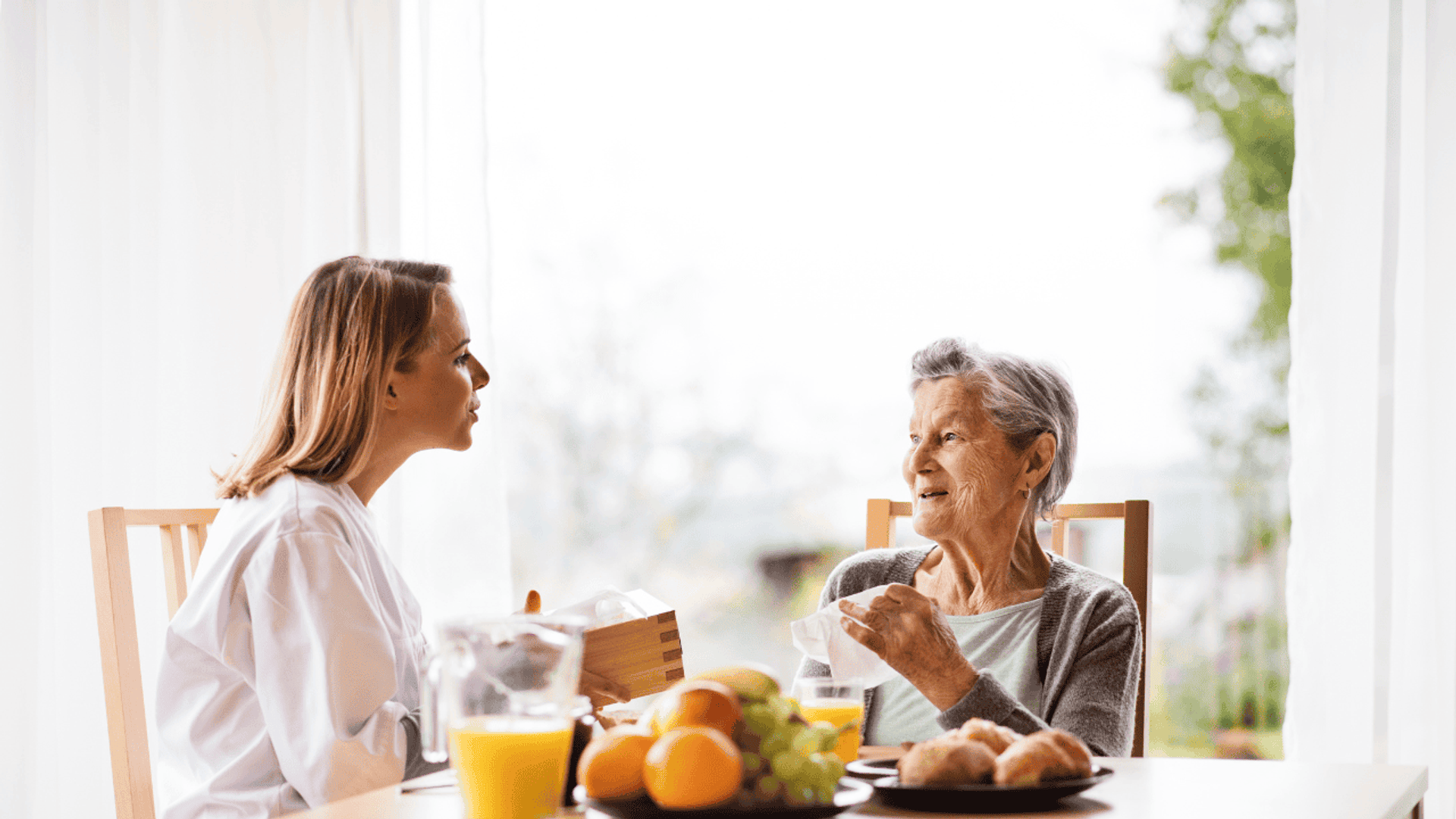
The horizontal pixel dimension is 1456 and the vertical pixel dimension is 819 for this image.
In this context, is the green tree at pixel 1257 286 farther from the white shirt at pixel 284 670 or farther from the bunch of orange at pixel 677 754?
the bunch of orange at pixel 677 754

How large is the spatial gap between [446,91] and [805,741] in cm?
244

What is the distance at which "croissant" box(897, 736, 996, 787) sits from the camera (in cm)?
99

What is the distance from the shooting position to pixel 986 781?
1.00 metres

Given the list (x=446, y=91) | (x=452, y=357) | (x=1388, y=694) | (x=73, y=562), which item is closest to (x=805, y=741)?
(x=452, y=357)

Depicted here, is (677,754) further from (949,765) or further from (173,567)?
(173,567)

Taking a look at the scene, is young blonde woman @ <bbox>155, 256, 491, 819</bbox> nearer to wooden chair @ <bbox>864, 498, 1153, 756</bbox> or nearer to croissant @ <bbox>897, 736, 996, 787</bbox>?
croissant @ <bbox>897, 736, 996, 787</bbox>

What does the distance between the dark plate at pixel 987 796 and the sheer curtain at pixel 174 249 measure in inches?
78.1

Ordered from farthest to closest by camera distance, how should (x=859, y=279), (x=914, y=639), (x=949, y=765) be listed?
(x=859, y=279) < (x=914, y=639) < (x=949, y=765)

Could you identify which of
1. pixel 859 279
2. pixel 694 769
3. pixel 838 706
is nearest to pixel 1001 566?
pixel 838 706

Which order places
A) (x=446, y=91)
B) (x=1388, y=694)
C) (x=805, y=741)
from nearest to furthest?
(x=805, y=741)
(x=1388, y=694)
(x=446, y=91)

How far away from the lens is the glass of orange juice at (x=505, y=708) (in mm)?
866

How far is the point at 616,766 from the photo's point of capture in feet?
3.04

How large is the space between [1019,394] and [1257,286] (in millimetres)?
1118

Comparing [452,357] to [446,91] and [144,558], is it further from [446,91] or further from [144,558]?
[446,91]
